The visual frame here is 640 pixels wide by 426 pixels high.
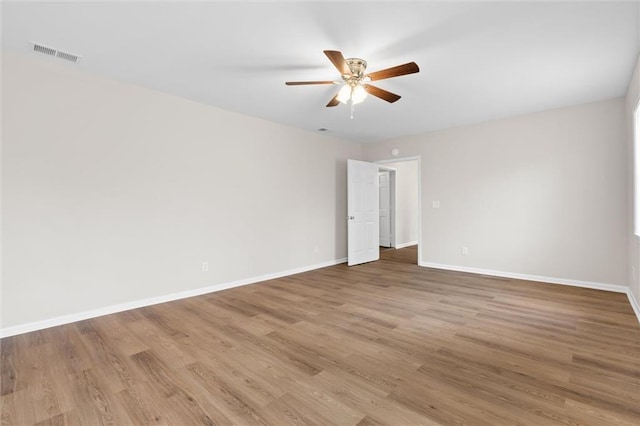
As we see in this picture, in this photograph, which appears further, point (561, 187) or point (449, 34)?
point (561, 187)

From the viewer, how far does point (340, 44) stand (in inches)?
101

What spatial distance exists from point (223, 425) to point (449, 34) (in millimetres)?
3156

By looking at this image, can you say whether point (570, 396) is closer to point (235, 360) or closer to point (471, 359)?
point (471, 359)

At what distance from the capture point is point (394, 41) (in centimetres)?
251

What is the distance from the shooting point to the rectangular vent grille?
8.60 ft

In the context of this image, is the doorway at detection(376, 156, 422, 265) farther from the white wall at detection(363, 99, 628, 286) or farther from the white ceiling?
the white ceiling

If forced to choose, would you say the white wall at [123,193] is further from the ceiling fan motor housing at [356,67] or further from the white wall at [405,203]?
the white wall at [405,203]

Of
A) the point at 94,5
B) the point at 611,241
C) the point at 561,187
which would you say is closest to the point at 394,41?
the point at 94,5

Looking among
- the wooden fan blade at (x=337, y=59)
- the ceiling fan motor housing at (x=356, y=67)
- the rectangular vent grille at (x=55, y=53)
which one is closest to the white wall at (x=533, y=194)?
the ceiling fan motor housing at (x=356, y=67)

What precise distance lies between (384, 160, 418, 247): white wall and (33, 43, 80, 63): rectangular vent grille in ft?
22.7

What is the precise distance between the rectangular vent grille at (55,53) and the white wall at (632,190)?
5433mm

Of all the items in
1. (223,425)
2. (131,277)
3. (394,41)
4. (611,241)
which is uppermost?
(394,41)

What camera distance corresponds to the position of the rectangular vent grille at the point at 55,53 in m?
2.62

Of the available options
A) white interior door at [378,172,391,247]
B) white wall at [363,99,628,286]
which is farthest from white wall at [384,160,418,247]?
white wall at [363,99,628,286]
